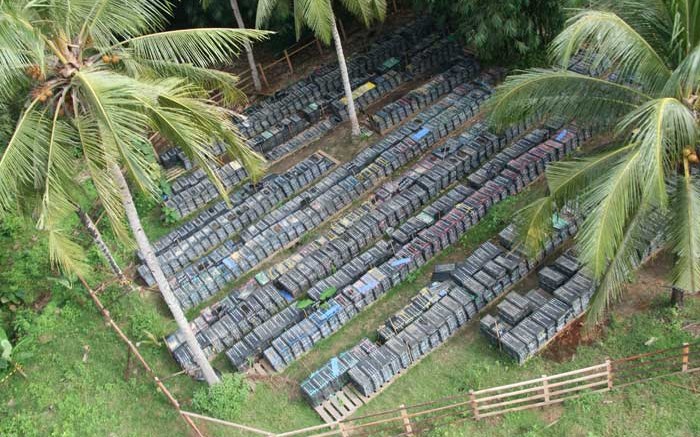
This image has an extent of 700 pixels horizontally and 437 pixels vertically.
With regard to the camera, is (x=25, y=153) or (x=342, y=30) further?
(x=342, y=30)

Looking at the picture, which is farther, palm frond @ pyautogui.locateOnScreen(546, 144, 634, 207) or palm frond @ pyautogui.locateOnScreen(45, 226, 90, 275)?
palm frond @ pyautogui.locateOnScreen(546, 144, 634, 207)

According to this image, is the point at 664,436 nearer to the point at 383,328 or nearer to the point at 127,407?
the point at 383,328

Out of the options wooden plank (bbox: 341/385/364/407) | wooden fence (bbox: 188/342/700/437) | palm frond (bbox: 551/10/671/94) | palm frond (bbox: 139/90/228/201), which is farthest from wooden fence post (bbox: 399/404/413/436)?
palm frond (bbox: 551/10/671/94)

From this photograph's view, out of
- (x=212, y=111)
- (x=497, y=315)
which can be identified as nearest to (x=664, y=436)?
(x=497, y=315)

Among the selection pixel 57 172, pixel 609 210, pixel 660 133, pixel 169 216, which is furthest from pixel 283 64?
pixel 660 133

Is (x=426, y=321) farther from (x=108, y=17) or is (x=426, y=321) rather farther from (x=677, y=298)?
(x=108, y=17)

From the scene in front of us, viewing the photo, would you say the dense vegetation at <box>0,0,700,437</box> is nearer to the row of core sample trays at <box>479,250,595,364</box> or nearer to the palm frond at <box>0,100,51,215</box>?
the palm frond at <box>0,100,51,215</box>
